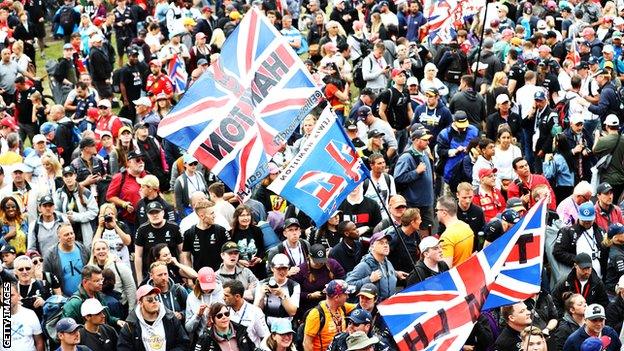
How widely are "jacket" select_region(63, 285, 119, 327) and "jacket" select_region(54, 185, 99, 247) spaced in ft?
6.86

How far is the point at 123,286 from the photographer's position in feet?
45.9

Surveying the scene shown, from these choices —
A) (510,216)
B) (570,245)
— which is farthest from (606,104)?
(510,216)

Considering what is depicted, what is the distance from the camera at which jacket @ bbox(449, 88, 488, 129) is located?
19.9 m

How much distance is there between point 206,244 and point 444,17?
9040 millimetres

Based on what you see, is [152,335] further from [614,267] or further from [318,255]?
[614,267]

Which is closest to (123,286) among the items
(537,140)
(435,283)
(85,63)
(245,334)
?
(245,334)

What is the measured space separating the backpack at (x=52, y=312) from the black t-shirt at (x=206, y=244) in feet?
5.46

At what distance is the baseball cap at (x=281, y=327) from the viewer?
40.9 ft

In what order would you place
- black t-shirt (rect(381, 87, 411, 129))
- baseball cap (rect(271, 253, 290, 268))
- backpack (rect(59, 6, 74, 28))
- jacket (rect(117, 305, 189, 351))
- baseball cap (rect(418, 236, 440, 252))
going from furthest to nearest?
backpack (rect(59, 6, 74, 28)) → black t-shirt (rect(381, 87, 411, 129)) → baseball cap (rect(418, 236, 440, 252)) → baseball cap (rect(271, 253, 290, 268)) → jacket (rect(117, 305, 189, 351))

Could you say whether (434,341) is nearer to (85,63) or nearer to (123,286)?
(123,286)

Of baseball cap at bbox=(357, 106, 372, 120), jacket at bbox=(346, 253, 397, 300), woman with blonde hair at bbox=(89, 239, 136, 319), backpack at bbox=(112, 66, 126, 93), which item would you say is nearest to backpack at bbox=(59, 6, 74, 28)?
backpack at bbox=(112, 66, 126, 93)

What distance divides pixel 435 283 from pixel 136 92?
40.8ft

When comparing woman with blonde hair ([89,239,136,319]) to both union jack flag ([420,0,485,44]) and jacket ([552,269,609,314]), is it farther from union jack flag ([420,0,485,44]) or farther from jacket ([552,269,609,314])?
union jack flag ([420,0,485,44])

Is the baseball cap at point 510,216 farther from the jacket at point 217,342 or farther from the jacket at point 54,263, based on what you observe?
the jacket at point 54,263
